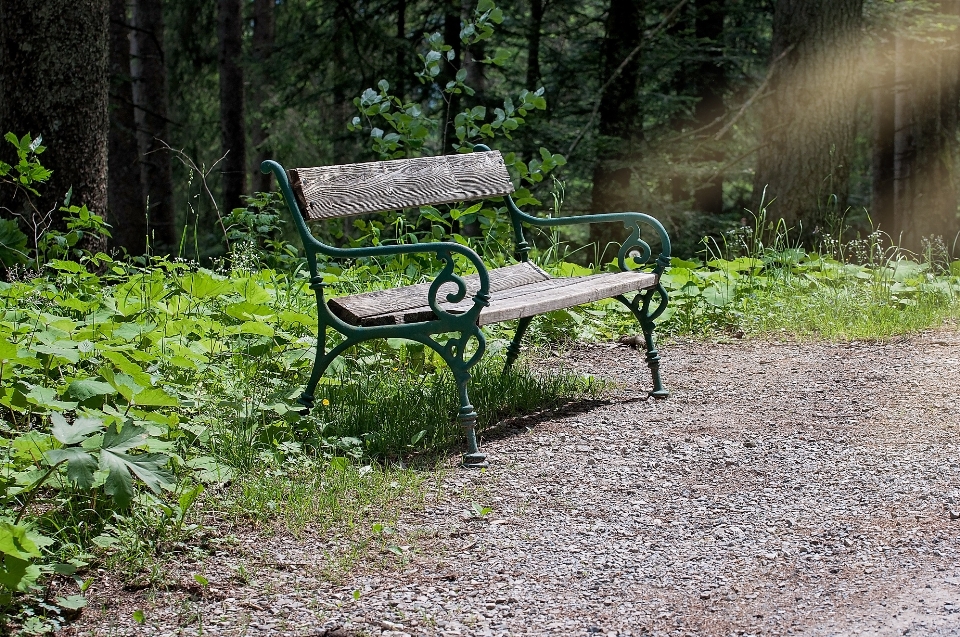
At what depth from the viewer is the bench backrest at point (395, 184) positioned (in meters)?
4.02

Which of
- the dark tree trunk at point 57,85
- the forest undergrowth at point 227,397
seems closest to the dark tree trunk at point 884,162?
the forest undergrowth at point 227,397

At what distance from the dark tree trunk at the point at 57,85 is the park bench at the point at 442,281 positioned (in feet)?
7.45

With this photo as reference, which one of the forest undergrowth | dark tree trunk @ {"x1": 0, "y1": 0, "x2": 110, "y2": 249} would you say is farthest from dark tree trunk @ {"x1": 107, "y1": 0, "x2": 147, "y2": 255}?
the forest undergrowth

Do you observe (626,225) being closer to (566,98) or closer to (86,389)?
(86,389)

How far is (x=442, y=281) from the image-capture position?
12.1 feet

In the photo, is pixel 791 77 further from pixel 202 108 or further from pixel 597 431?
pixel 202 108

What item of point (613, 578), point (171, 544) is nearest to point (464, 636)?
point (613, 578)

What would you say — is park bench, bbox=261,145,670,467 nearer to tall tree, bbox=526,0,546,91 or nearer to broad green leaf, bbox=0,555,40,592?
broad green leaf, bbox=0,555,40,592

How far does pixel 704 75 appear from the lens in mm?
12945

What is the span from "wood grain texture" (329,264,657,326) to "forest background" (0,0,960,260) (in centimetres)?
108

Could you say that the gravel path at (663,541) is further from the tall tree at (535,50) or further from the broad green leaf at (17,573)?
the tall tree at (535,50)

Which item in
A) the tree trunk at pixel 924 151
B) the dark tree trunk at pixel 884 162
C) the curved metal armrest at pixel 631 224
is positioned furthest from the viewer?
the dark tree trunk at pixel 884 162

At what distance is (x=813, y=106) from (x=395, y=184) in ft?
13.4

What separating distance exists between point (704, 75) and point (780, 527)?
10.7 meters
